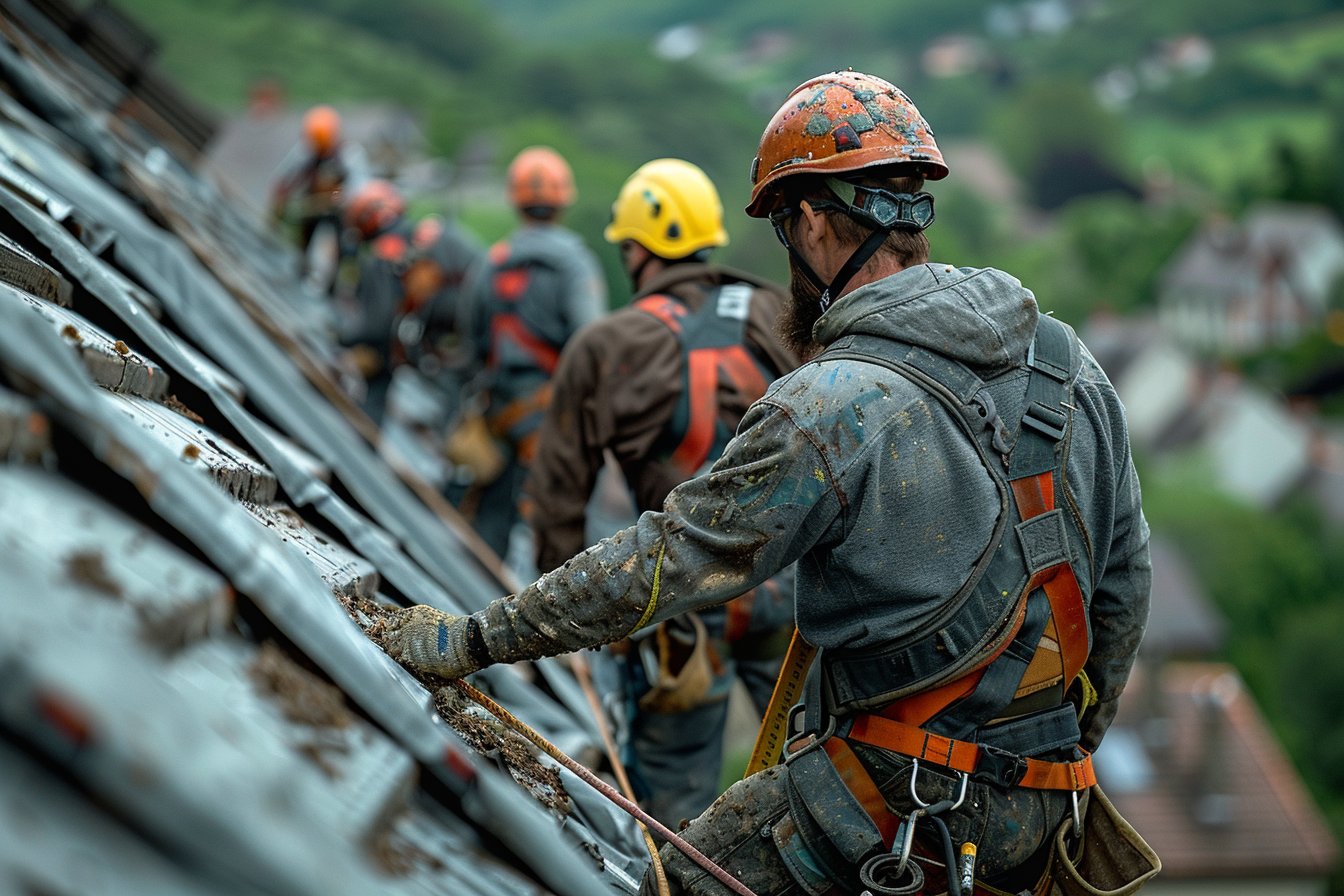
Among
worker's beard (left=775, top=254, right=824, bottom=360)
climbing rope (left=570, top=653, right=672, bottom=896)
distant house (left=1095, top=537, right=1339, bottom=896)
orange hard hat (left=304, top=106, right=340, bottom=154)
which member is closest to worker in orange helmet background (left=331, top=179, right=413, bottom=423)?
orange hard hat (left=304, top=106, right=340, bottom=154)

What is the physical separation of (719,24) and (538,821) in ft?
444

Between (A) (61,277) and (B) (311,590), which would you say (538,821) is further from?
(A) (61,277)

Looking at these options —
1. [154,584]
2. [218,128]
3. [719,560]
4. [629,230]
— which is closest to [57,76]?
[629,230]

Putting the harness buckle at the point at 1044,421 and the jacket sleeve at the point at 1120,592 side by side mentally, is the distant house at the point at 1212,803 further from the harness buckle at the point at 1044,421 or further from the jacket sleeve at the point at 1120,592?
the harness buckle at the point at 1044,421

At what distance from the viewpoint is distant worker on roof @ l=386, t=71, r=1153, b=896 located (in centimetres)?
306

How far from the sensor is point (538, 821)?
279 cm

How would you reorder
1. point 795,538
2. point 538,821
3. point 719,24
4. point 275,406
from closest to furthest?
point 538,821, point 795,538, point 275,406, point 719,24

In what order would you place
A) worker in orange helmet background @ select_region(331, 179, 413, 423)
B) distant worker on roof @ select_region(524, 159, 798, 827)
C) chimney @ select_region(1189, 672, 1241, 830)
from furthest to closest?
chimney @ select_region(1189, 672, 1241, 830), worker in orange helmet background @ select_region(331, 179, 413, 423), distant worker on roof @ select_region(524, 159, 798, 827)

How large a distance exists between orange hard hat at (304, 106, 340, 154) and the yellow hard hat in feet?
24.1

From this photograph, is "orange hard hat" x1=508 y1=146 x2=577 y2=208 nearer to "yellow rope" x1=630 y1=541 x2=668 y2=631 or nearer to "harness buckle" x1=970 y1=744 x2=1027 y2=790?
"yellow rope" x1=630 y1=541 x2=668 y2=631

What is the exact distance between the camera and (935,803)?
3.17 meters

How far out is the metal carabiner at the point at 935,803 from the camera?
3.16 metres

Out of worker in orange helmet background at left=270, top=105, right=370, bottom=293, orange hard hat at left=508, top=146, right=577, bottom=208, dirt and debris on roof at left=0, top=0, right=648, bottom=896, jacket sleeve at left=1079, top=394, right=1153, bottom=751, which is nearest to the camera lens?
dirt and debris on roof at left=0, top=0, right=648, bottom=896

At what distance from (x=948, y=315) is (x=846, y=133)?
1.61ft
